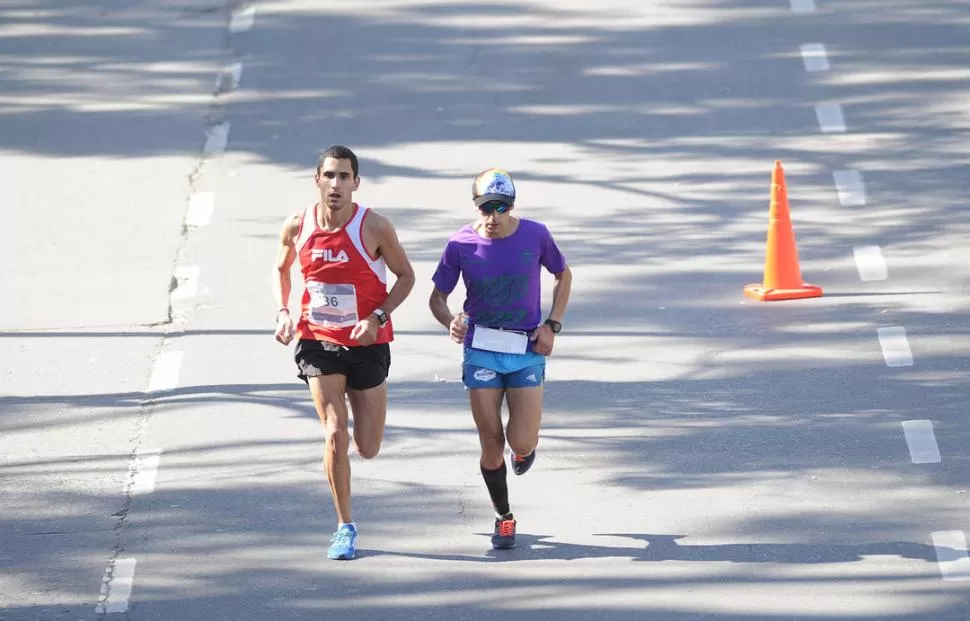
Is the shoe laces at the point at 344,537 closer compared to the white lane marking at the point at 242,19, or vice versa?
the shoe laces at the point at 344,537

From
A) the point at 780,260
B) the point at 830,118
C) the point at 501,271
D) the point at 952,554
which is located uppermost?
the point at 830,118

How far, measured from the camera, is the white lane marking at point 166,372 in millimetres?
11359

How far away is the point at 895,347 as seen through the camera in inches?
456

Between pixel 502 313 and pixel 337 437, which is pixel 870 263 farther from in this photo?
pixel 337 437

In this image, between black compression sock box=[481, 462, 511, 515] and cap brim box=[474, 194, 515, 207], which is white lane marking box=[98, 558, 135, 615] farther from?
cap brim box=[474, 194, 515, 207]

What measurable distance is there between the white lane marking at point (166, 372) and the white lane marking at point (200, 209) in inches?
103

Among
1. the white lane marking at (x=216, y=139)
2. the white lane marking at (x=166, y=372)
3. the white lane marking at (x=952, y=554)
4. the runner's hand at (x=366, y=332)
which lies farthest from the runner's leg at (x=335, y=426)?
the white lane marking at (x=216, y=139)

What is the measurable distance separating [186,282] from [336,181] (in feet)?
16.5

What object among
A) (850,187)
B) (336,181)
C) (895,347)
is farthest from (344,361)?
(850,187)

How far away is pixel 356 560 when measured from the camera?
8.73 m

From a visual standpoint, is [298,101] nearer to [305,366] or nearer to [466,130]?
[466,130]

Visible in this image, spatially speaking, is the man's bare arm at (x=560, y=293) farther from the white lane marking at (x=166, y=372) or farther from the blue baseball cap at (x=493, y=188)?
the white lane marking at (x=166, y=372)

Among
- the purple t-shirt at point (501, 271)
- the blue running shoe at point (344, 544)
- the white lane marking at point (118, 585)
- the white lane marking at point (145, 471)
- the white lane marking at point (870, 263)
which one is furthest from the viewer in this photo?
the white lane marking at point (870, 263)

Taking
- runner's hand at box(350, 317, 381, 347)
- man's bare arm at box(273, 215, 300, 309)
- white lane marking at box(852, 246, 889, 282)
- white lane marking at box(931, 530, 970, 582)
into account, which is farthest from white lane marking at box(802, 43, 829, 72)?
runner's hand at box(350, 317, 381, 347)
